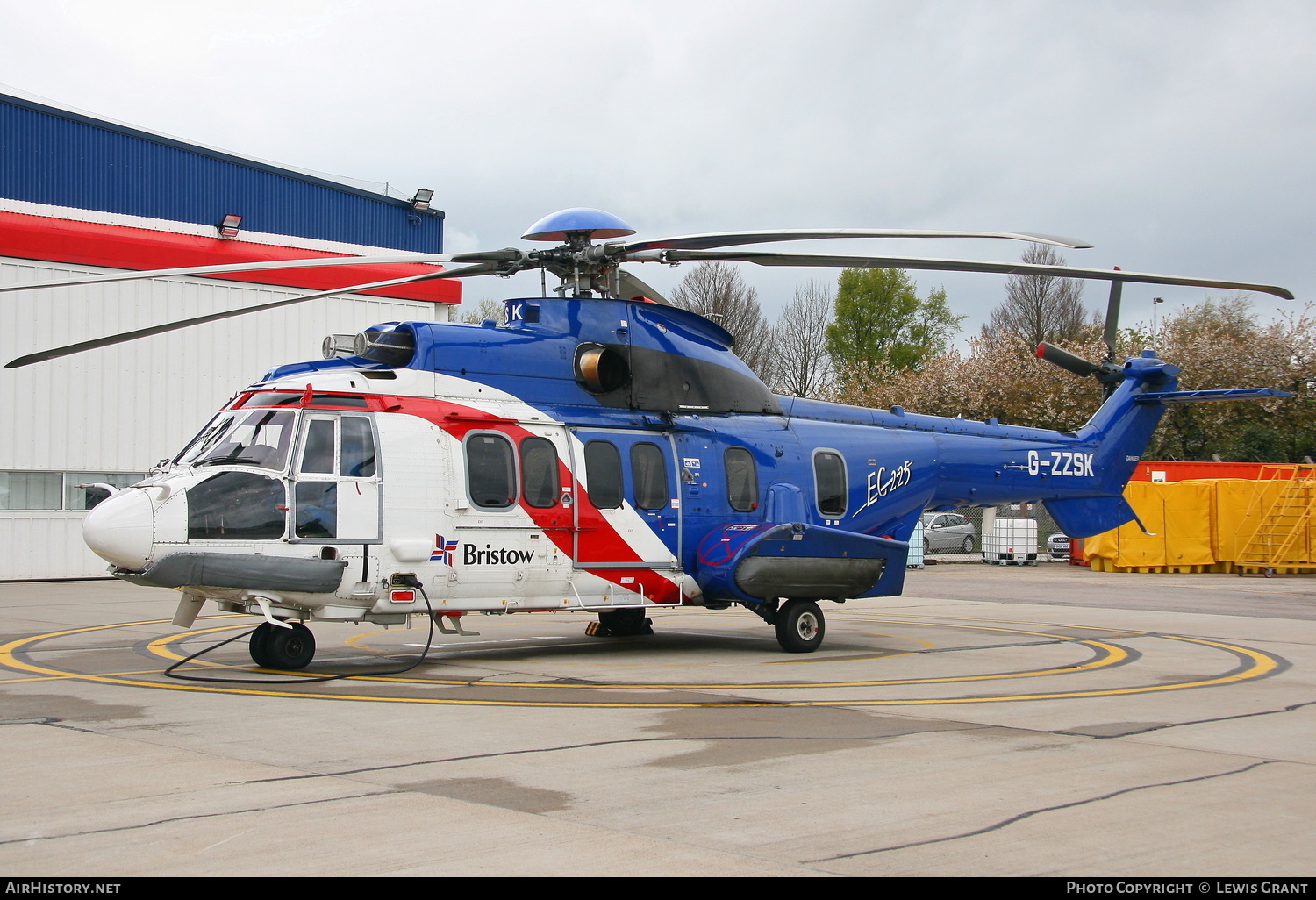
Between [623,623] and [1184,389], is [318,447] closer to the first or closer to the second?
[623,623]

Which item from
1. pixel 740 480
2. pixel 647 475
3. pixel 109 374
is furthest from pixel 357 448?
pixel 109 374

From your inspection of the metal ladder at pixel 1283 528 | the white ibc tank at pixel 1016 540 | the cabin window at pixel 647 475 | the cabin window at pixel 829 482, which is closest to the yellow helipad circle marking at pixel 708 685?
the cabin window at pixel 647 475

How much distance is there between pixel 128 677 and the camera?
1091 cm

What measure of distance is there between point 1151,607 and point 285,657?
1583 cm

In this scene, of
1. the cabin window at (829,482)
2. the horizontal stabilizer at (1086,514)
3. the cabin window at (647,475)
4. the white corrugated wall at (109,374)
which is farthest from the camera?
the white corrugated wall at (109,374)

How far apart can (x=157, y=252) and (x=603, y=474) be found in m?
17.8

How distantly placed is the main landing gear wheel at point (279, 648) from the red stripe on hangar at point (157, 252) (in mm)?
12909

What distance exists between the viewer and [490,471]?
11938 millimetres

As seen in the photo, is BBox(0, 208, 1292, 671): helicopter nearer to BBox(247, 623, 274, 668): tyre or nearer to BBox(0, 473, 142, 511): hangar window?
BBox(247, 623, 274, 668): tyre

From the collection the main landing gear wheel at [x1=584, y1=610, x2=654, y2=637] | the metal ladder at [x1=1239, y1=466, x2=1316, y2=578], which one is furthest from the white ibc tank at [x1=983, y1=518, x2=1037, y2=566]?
the main landing gear wheel at [x1=584, y1=610, x2=654, y2=637]

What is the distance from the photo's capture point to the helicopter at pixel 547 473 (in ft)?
34.8

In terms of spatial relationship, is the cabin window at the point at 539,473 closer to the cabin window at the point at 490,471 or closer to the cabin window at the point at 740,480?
the cabin window at the point at 490,471

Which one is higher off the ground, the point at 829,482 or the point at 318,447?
the point at 318,447

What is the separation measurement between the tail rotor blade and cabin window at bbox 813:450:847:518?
12.6ft
